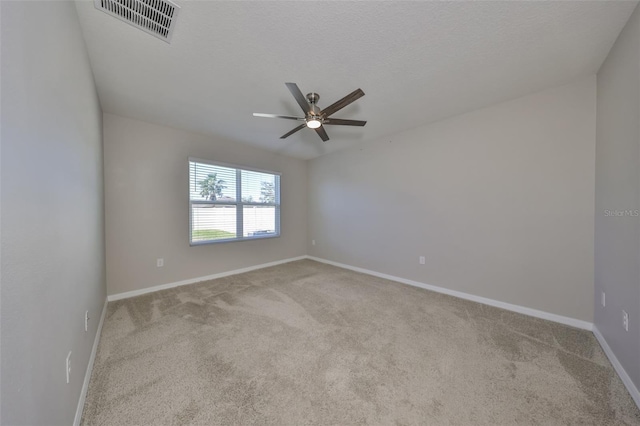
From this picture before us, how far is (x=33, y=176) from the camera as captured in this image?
0.83 m

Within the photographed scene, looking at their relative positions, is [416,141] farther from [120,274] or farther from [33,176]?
[120,274]

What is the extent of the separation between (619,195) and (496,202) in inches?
39.1

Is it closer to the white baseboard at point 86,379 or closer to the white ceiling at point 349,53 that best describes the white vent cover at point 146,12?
the white ceiling at point 349,53

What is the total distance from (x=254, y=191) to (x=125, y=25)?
285 centimetres

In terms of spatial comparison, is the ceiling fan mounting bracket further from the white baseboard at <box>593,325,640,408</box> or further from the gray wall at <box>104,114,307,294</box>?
the white baseboard at <box>593,325,640,408</box>

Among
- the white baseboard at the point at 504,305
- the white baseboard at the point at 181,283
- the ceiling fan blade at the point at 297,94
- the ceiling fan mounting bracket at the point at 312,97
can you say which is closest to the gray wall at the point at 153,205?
the white baseboard at the point at 181,283

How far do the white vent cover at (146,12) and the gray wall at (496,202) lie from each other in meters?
3.06

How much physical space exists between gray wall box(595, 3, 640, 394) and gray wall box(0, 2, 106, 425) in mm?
2984

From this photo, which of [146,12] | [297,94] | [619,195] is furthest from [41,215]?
[619,195]

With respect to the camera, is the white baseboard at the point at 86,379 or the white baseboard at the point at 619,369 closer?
the white baseboard at the point at 86,379

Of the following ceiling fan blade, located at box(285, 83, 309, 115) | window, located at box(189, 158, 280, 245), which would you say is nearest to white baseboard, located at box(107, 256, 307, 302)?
window, located at box(189, 158, 280, 245)

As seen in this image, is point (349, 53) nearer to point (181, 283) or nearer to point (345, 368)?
point (345, 368)

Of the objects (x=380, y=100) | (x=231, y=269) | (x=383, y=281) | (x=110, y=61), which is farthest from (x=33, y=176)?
(x=383, y=281)

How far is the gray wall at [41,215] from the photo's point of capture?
66 cm
